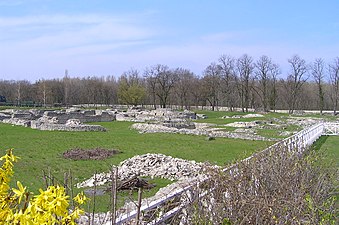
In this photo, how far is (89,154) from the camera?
17.9m

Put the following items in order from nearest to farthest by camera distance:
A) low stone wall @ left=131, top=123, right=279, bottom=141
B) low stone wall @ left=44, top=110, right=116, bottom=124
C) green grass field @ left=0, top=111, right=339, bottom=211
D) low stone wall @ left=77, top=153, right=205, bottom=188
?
low stone wall @ left=77, top=153, right=205, bottom=188
green grass field @ left=0, top=111, right=339, bottom=211
low stone wall @ left=131, top=123, right=279, bottom=141
low stone wall @ left=44, top=110, right=116, bottom=124

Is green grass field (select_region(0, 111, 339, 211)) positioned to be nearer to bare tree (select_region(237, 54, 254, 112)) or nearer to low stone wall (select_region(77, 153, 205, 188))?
low stone wall (select_region(77, 153, 205, 188))

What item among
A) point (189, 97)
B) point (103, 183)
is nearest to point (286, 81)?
point (189, 97)

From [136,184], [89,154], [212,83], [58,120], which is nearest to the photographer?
[136,184]

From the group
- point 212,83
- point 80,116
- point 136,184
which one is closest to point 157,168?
point 136,184

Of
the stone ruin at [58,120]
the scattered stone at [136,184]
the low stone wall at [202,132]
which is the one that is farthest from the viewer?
the stone ruin at [58,120]

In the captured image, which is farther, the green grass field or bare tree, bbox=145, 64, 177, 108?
bare tree, bbox=145, 64, 177, 108

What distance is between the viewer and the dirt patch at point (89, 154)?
56.3 feet

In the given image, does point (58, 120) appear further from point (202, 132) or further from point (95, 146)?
point (95, 146)

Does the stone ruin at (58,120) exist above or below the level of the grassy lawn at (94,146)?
above

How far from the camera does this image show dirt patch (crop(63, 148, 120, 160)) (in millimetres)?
17172

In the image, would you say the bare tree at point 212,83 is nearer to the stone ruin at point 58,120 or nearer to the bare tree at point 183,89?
the bare tree at point 183,89

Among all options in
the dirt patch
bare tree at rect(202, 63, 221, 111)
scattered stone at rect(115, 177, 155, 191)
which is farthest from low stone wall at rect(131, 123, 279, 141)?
bare tree at rect(202, 63, 221, 111)

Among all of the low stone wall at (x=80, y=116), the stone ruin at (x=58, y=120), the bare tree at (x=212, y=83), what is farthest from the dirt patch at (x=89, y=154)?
the bare tree at (x=212, y=83)
